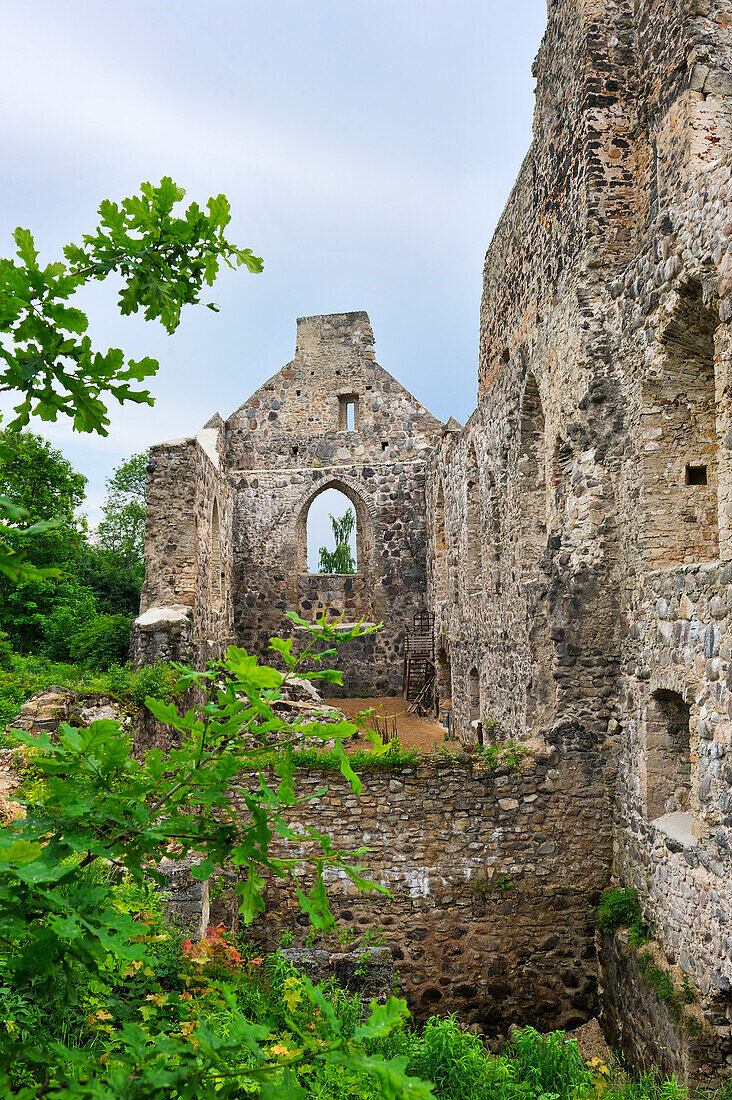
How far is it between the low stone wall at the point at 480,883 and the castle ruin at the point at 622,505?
0.04 m

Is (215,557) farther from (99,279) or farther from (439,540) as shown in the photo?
(99,279)

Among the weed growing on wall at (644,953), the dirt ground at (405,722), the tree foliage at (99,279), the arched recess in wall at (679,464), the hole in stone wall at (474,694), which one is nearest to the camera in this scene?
the tree foliage at (99,279)

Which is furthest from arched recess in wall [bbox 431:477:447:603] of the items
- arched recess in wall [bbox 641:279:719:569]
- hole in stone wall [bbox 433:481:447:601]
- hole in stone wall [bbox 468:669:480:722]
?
Result: arched recess in wall [bbox 641:279:719:569]

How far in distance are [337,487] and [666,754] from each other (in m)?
13.5

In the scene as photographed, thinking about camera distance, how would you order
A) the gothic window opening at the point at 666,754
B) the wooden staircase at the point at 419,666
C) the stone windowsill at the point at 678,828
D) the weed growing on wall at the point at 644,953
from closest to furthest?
1. the weed growing on wall at the point at 644,953
2. the stone windowsill at the point at 678,828
3. the gothic window opening at the point at 666,754
4. the wooden staircase at the point at 419,666

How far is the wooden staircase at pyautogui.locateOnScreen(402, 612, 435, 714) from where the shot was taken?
17.0 meters

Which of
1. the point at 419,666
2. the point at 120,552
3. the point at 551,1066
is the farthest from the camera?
the point at 120,552

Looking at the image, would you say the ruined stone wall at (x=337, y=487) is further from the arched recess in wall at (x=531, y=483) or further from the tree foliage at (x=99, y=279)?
the tree foliage at (x=99, y=279)

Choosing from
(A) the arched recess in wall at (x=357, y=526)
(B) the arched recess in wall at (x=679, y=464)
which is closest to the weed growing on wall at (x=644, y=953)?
(B) the arched recess in wall at (x=679, y=464)

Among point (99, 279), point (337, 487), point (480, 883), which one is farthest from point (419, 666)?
point (99, 279)

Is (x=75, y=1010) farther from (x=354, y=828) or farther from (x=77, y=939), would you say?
(x=354, y=828)

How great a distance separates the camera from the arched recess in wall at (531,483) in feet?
33.0

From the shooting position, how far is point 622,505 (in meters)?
6.90

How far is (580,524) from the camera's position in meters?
7.34
